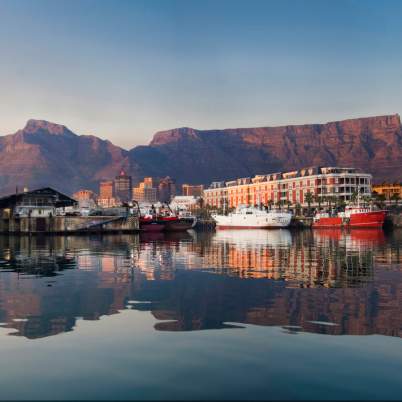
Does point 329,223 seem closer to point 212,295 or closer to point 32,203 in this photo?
point 32,203

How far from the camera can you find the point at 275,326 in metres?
20.2

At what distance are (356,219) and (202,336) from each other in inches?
5265

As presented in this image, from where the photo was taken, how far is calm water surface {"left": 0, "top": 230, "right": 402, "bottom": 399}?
1357 centimetres

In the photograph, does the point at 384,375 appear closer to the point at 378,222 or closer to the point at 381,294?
the point at 381,294

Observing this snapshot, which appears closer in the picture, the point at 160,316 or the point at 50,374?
the point at 50,374

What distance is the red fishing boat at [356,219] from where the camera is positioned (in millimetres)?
141250

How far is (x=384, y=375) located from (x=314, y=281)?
1807 cm

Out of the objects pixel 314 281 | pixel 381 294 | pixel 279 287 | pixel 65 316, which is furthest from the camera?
pixel 314 281

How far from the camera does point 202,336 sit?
18.8 metres

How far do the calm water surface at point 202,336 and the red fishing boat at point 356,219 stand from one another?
111150 millimetres

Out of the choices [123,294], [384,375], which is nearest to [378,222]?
[123,294]

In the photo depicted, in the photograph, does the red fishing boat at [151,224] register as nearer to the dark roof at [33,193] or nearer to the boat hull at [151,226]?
the boat hull at [151,226]

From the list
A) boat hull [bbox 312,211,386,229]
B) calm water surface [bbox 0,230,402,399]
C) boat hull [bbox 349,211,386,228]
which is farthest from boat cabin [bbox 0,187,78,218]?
calm water surface [bbox 0,230,402,399]

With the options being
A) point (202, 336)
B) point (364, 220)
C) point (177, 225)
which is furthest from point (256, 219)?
point (202, 336)
